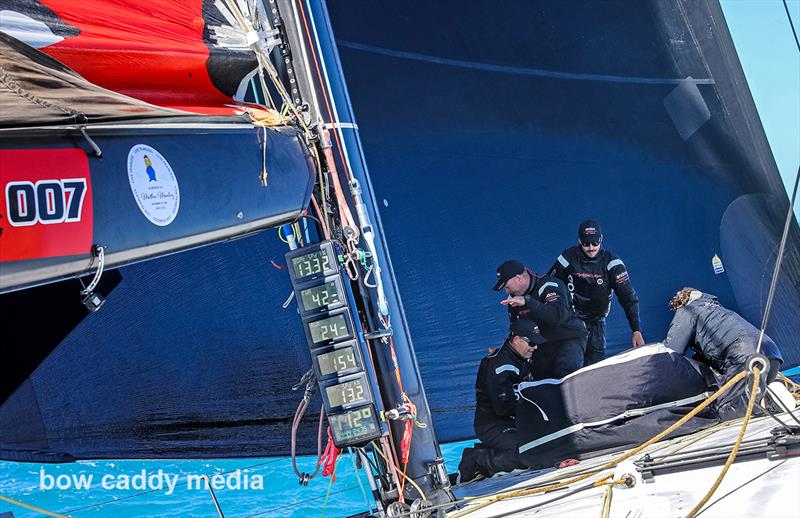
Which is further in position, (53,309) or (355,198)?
(53,309)

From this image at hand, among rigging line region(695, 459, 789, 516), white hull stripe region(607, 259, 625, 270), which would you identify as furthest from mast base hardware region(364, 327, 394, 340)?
white hull stripe region(607, 259, 625, 270)

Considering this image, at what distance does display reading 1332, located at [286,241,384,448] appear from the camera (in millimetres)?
3070

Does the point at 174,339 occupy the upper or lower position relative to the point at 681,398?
upper

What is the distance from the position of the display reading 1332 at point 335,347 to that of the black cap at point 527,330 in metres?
2.00

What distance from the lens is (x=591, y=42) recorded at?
591 cm

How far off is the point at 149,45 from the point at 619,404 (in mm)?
2147

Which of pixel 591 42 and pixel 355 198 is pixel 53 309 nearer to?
pixel 355 198

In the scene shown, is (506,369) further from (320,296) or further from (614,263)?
(320,296)

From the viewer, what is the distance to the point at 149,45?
288 centimetres

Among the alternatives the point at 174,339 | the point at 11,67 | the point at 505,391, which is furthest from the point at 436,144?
the point at 11,67

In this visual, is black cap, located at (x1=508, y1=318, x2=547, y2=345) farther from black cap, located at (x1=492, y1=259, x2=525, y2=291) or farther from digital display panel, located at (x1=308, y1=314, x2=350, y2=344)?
digital display panel, located at (x1=308, y1=314, x2=350, y2=344)

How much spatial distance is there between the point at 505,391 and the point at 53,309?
214cm

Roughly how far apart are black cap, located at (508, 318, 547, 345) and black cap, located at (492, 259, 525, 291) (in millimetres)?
263

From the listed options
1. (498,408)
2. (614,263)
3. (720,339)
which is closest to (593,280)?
(614,263)
